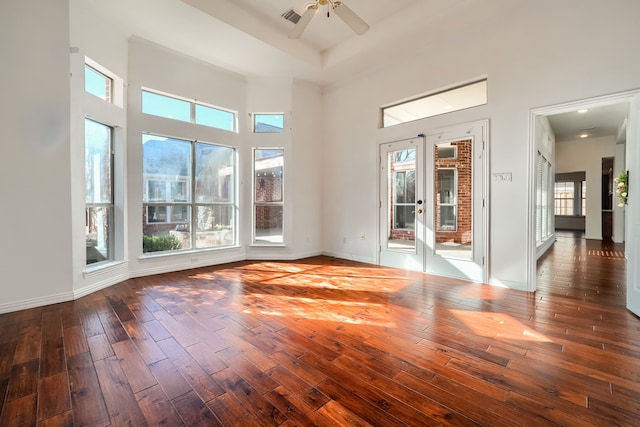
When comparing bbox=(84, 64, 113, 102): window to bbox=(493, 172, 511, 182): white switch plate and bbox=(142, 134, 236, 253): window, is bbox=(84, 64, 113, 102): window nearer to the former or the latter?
bbox=(142, 134, 236, 253): window

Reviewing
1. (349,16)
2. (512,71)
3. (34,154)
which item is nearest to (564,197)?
(512,71)

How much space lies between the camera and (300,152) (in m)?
5.85

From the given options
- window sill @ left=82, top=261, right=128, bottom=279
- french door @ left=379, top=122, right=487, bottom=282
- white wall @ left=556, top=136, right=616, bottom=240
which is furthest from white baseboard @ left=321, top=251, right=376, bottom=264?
white wall @ left=556, top=136, right=616, bottom=240

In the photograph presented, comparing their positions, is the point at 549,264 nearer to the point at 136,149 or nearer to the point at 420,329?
the point at 420,329

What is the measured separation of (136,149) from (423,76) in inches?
184

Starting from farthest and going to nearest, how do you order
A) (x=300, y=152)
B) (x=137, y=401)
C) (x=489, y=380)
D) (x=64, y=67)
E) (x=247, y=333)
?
1. (x=300, y=152)
2. (x=64, y=67)
3. (x=247, y=333)
4. (x=489, y=380)
5. (x=137, y=401)

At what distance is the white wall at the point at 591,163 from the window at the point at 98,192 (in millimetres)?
11621

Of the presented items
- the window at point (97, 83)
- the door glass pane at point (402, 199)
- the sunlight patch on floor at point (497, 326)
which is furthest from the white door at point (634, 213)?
the window at point (97, 83)

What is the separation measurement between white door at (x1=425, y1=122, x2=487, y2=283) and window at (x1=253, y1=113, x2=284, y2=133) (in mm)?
2900

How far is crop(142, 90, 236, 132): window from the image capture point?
180 inches

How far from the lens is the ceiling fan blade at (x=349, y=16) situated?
10.6ft

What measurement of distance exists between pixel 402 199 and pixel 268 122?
309cm

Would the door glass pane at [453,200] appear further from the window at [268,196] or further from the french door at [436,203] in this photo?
the window at [268,196]

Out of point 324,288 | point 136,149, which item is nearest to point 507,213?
point 324,288
